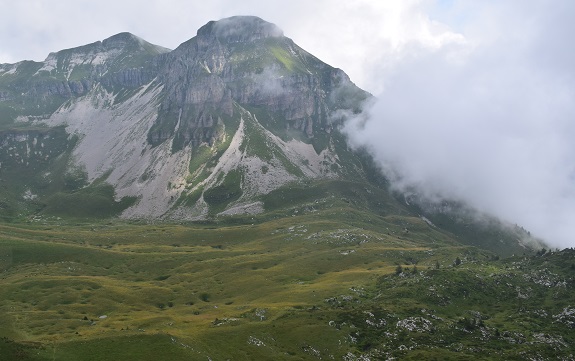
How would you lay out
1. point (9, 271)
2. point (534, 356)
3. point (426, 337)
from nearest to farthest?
point (534, 356) < point (426, 337) < point (9, 271)

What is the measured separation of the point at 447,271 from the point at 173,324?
305 feet

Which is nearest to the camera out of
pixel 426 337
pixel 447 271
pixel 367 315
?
pixel 426 337

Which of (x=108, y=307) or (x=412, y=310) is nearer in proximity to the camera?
(x=412, y=310)

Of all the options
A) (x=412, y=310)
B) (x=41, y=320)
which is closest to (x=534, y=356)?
(x=412, y=310)

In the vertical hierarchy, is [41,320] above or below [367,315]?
below

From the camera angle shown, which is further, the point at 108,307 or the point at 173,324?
the point at 108,307

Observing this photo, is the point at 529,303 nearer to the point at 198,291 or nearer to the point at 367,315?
the point at 367,315

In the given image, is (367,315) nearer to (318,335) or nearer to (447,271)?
(318,335)

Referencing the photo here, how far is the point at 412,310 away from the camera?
13300 cm

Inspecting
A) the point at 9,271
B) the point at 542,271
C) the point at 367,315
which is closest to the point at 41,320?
the point at 9,271

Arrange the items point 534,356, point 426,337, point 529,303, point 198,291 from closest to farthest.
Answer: point 534,356 → point 426,337 → point 529,303 → point 198,291

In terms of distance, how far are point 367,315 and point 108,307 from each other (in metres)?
81.1

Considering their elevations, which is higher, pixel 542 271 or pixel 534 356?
pixel 542 271

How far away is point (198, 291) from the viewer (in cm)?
17950
